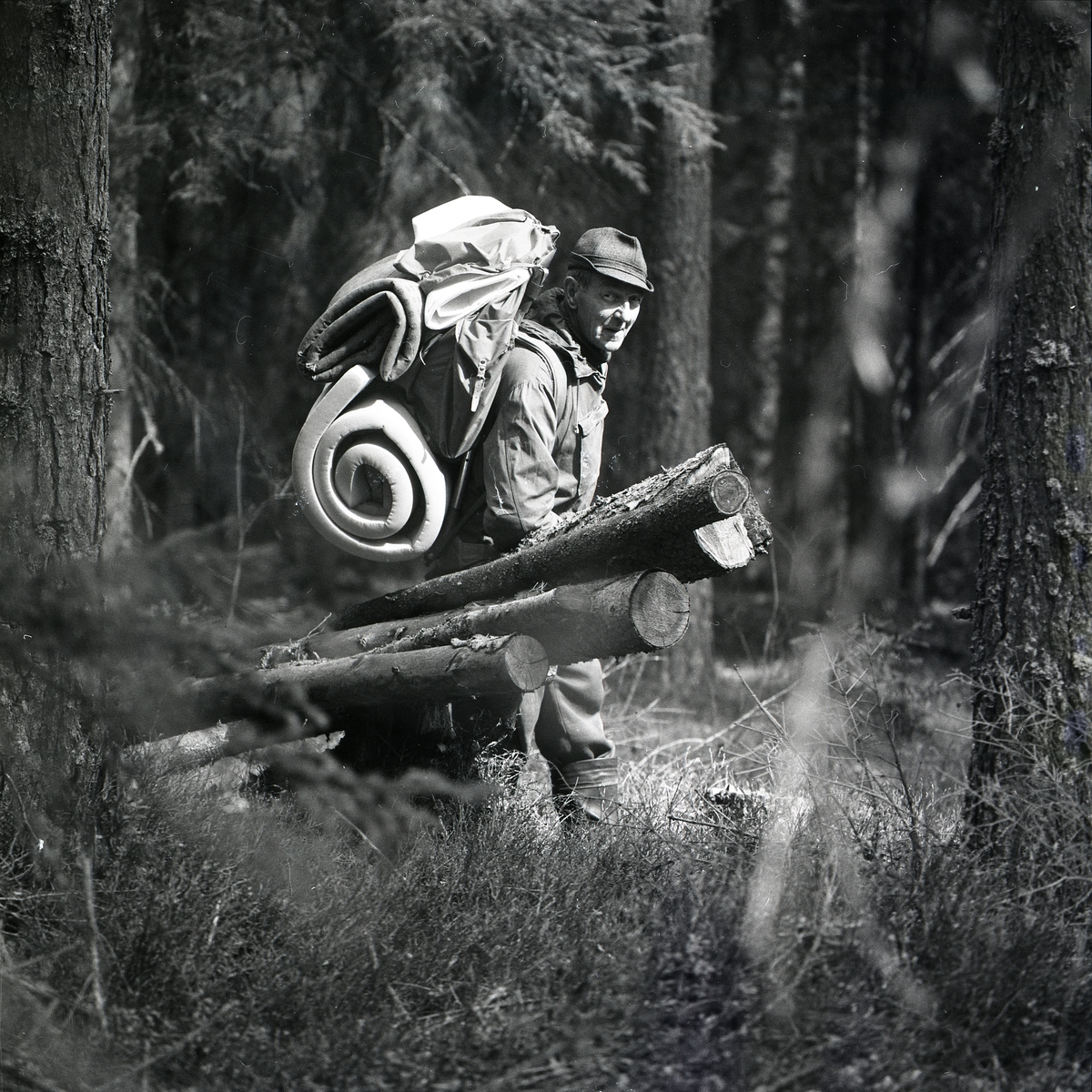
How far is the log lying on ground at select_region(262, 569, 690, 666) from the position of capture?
4105 millimetres

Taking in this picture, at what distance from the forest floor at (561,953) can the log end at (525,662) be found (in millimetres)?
699

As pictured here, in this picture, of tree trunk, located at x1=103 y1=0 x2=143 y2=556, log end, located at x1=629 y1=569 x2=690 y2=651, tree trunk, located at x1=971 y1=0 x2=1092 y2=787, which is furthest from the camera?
tree trunk, located at x1=103 y1=0 x2=143 y2=556

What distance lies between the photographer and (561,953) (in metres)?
3.88

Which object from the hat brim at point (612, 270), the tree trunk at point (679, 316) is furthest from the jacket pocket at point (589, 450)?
the tree trunk at point (679, 316)

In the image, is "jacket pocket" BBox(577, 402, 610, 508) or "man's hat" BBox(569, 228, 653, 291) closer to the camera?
"man's hat" BBox(569, 228, 653, 291)

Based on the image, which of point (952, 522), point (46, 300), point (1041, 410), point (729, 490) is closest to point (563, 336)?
point (729, 490)

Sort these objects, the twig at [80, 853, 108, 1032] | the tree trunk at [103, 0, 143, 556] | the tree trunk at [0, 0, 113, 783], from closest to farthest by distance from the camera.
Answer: the twig at [80, 853, 108, 1032]
the tree trunk at [0, 0, 113, 783]
the tree trunk at [103, 0, 143, 556]

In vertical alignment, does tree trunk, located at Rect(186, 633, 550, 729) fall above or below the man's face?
below

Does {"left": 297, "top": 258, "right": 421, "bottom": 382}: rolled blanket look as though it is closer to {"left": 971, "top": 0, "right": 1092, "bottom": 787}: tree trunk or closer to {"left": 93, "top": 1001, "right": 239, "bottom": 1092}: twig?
{"left": 971, "top": 0, "right": 1092, "bottom": 787}: tree trunk

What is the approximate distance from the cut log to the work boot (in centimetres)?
99

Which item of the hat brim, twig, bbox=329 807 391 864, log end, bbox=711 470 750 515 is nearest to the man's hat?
the hat brim

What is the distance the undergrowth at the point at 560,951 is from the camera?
3402mm

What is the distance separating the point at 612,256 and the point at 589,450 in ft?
2.65

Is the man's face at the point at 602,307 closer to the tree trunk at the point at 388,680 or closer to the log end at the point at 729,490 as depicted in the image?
the log end at the point at 729,490
